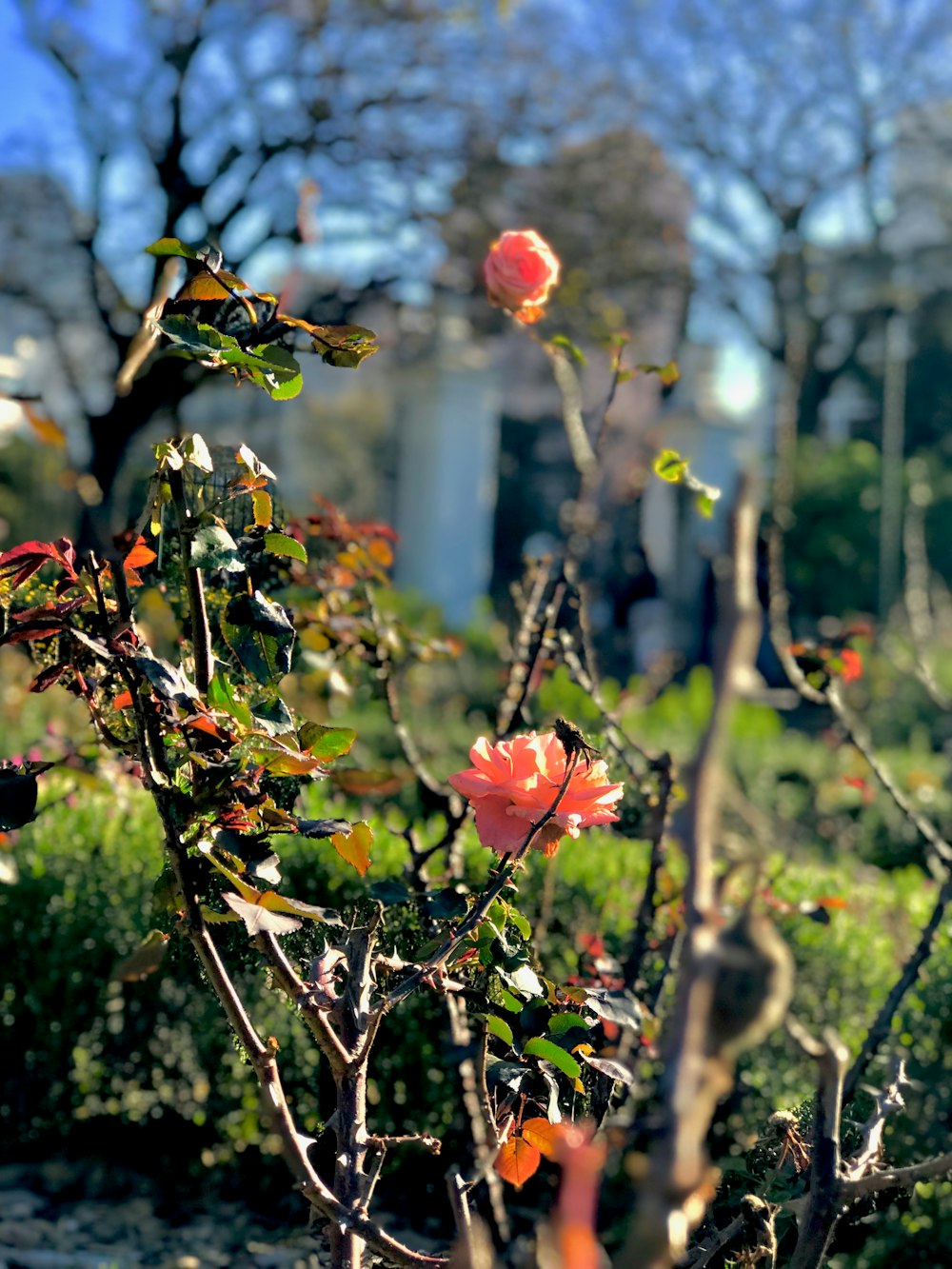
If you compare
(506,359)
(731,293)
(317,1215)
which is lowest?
(317,1215)

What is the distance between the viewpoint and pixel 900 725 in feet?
31.4

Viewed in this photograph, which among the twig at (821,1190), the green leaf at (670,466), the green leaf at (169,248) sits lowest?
the twig at (821,1190)

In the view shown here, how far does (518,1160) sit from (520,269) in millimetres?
1341

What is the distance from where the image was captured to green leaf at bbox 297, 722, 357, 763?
1.53m

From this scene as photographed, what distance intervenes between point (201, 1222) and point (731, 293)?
19743 mm

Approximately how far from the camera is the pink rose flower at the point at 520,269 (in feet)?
7.13

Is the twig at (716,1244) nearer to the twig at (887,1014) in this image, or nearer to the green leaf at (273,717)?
the twig at (887,1014)

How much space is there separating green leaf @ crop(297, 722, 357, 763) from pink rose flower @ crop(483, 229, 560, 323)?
946 millimetres

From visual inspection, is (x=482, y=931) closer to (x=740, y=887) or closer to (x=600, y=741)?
(x=600, y=741)

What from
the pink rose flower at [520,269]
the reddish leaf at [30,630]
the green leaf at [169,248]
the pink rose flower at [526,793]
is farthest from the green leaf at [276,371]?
the pink rose flower at [520,269]

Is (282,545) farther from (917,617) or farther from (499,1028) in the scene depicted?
(917,617)

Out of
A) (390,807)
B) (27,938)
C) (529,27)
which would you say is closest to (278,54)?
(529,27)

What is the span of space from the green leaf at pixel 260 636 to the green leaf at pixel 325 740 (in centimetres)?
10

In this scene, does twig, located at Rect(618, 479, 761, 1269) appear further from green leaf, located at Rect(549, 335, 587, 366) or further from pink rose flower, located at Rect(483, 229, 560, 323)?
green leaf, located at Rect(549, 335, 587, 366)
